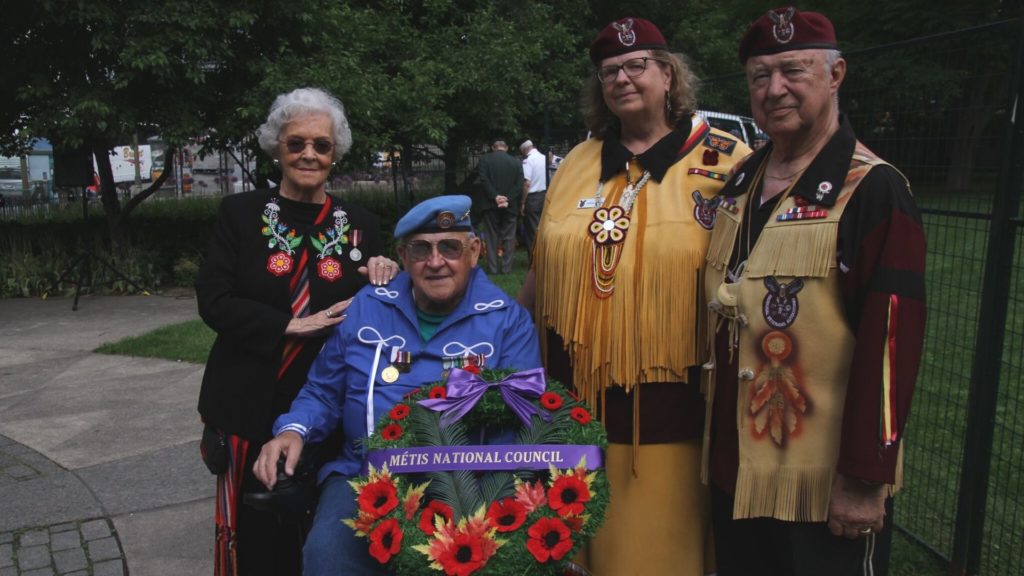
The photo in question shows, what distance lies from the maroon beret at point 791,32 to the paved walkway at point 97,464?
3.29 m

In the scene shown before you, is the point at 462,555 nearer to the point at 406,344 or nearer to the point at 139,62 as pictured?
the point at 406,344

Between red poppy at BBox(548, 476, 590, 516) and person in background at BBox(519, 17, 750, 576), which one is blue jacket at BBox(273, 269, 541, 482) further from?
red poppy at BBox(548, 476, 590, 516)

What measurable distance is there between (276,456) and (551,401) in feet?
2.96

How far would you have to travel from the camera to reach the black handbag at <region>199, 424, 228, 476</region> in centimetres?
308

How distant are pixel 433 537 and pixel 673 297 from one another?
1.00m

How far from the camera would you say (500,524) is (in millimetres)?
2316

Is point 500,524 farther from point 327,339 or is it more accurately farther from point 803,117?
point 803,117

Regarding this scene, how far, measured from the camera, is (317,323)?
302cm

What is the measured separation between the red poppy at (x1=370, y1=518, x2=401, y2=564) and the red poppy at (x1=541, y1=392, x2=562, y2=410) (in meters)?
0.54

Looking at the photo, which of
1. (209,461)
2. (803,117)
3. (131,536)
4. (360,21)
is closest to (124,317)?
(360,21)

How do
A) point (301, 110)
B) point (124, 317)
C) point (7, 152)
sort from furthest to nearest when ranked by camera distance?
point (7, 152), point (124, 317), point (301, 110)

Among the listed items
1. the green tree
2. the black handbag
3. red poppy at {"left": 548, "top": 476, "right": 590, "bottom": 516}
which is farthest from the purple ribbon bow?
the green tree

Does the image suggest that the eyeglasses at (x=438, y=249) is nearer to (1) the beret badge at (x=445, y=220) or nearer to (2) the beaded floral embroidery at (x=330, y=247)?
(1) the beret badge at (x=445, y=220)

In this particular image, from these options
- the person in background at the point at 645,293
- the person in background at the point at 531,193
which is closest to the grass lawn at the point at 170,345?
the person in background at the point at 645,293
